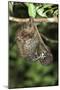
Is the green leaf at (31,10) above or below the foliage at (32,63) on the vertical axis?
above

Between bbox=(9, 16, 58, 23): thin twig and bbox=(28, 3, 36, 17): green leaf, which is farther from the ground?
bbox=(28, 3, 36, 17): green leaf

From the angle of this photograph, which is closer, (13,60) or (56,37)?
(13,60)

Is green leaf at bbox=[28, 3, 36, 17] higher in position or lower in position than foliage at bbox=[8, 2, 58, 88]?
higher

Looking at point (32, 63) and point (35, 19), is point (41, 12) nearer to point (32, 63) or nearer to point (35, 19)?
point (35, 19)

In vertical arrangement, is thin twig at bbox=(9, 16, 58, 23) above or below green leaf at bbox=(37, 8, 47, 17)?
below

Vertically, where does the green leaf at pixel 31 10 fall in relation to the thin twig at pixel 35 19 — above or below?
above

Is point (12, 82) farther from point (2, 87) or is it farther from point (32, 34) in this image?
point (32, 34)

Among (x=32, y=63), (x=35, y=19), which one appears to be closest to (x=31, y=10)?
(x=35, y=19)

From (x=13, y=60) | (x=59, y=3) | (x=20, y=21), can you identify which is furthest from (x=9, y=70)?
(x=59, y=3)
